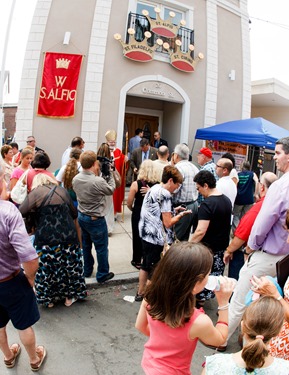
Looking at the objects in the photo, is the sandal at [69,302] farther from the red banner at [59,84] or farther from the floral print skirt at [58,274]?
the red banner at [59,84]

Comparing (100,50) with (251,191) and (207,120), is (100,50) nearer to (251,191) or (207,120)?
(207,120)

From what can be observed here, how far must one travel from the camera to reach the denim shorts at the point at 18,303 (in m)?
2.13

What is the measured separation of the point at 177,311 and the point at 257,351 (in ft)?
1.23

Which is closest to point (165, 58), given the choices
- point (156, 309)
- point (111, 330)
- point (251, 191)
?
point (251, 191)

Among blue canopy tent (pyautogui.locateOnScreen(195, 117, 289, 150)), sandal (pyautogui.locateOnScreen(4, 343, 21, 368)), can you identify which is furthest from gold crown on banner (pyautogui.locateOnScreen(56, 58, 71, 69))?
sandal (pyautogui.locateOnScreen(4, 343, 21, 368))

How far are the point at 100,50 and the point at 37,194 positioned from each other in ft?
20.0

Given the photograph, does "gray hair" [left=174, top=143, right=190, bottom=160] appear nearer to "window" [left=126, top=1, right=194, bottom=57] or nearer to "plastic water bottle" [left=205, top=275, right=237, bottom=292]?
"plastic water bottle" [left=205, top=275, right=237, bottom=292]

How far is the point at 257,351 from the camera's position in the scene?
1210 mm

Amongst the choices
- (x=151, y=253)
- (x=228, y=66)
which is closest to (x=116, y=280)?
(x=151, y=253)

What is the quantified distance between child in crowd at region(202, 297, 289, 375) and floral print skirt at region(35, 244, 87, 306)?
2.14m

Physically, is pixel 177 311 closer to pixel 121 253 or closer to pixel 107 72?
pixel 121 253

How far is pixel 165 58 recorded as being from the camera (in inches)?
337

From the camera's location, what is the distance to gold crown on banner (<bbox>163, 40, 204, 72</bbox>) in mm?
8523

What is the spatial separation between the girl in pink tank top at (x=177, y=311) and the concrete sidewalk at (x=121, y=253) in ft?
8.42
